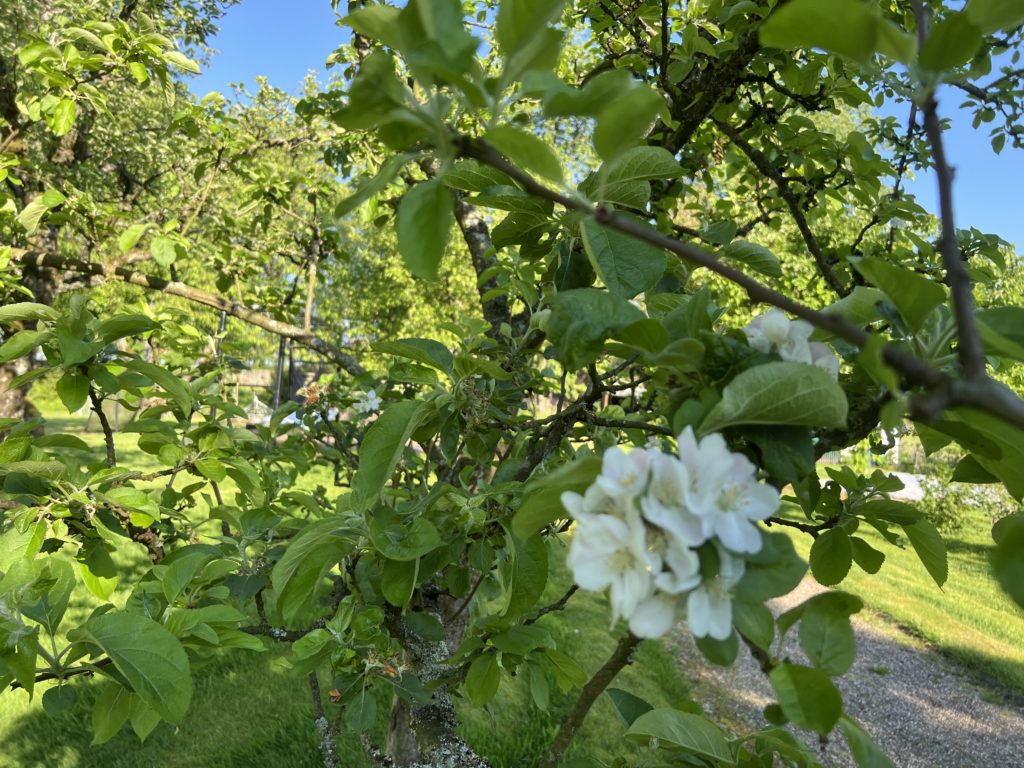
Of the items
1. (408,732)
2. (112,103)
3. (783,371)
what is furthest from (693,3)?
(112,103)

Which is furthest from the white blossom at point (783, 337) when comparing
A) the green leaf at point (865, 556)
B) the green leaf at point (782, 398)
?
the green leaf at point (865, 556)

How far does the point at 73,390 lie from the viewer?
1.50 m

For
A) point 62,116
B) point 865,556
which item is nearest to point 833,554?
point 865,556

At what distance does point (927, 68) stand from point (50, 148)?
543 centimetres

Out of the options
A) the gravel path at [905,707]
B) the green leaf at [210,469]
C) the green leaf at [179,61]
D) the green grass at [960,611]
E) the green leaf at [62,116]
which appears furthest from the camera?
the green grass at [960,611]

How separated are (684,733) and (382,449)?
23.6 inches

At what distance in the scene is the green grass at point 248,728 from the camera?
3334 mm

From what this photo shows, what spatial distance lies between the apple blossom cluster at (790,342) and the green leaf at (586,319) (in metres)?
0.12

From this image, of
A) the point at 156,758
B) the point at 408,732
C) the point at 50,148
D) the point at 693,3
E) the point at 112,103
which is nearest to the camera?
the point at 408,732

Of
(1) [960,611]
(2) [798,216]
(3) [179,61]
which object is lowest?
(1) [960,611]

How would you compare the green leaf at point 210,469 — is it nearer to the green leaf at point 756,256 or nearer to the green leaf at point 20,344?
the green leaf at point 20,344

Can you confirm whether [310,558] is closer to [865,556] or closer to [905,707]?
[865,556]

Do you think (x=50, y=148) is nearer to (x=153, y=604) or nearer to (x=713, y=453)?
(x=153, y=604)

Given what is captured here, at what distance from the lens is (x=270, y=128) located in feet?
19.4
